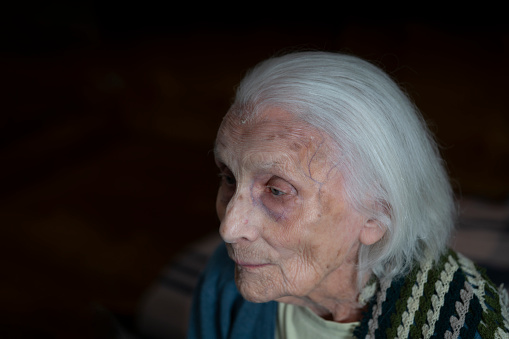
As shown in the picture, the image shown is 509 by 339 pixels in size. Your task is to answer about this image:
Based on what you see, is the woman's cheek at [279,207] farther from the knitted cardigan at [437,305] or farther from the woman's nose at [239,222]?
the knitted cardigan at [437,305]

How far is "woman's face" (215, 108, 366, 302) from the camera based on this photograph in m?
1.13

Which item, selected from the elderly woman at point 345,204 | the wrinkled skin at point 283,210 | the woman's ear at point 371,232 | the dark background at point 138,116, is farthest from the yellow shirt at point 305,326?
the dark background at point 138,116

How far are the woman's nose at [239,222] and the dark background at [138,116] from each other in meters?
1.66

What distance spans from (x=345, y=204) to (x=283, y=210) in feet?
0.46

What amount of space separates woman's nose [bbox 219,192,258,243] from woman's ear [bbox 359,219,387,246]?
0.26 m

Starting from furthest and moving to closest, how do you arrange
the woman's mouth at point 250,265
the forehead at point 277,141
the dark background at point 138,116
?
the dark background at point 138,116
the woman's mouth at point 250,265
the forehead at point 277,141

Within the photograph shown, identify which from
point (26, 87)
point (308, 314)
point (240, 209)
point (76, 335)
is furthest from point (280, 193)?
point (26, 87)

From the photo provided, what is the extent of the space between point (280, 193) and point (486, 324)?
0.53 metres

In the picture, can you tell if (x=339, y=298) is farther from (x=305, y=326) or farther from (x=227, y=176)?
(x=227, y=176)

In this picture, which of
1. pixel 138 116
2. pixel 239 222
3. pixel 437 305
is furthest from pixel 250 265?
pixel 138 116

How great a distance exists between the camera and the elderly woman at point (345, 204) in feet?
3.69

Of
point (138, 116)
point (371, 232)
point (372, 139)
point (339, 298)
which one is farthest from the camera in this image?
point (138, 116)

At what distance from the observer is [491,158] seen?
3705mm

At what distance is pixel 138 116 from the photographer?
5293mm
